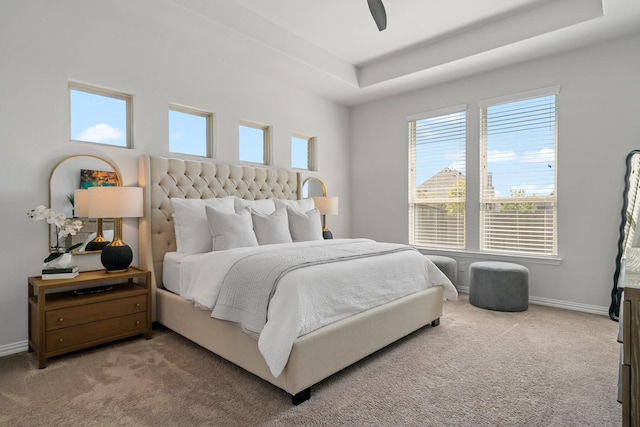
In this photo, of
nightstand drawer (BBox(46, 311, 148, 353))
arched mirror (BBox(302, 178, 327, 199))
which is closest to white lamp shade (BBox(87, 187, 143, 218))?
nightstand drawer (BBox(46, 311, 148, 353))

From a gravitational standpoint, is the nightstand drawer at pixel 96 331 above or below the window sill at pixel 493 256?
below

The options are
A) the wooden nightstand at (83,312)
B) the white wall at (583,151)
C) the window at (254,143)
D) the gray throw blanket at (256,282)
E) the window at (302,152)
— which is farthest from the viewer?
the window at (302,152)

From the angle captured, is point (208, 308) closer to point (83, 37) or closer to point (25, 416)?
point (25, 416)

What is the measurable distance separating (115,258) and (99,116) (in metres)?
1.38

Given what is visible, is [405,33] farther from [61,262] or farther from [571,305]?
[61,262]

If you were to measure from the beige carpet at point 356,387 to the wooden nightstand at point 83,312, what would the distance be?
0.11 meters

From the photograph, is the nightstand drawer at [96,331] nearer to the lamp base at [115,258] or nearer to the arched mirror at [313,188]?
the lamp base at [115,258]

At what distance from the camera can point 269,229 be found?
11.3 feet

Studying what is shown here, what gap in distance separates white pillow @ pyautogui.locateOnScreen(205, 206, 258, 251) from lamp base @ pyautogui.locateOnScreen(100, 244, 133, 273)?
721 mm

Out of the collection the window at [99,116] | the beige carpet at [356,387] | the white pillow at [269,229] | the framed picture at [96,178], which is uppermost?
the window at [99,116]

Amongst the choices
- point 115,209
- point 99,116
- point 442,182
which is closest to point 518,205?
point 442,182

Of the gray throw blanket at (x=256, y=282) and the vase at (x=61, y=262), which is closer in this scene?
the gray throw blanket at (x=256, y=282)

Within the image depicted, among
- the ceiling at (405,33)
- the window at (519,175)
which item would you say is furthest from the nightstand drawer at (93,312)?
the window at (519,175)

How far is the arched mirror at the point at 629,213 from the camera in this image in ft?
11.3
